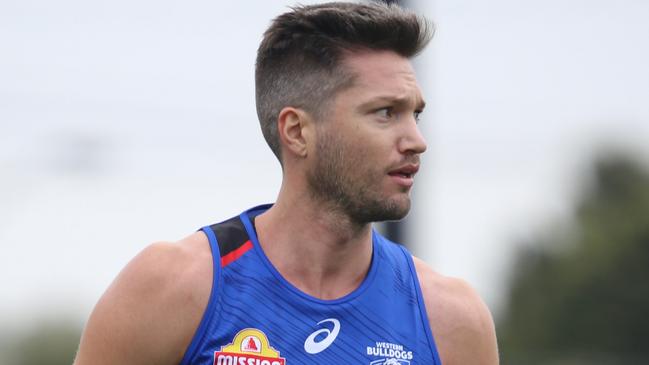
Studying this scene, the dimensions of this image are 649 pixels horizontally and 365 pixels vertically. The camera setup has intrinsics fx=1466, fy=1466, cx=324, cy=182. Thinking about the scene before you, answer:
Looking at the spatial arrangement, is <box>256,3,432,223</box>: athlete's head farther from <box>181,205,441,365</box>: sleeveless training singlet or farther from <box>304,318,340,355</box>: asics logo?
<box>304,318,340,355</box>: asics logo

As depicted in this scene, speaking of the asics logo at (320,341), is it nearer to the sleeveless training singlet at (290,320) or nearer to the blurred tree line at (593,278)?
the sleeveless training singlet at (290,320)

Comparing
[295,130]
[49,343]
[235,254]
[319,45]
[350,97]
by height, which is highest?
[319,45]

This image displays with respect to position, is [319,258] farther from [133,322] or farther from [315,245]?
[133,322]

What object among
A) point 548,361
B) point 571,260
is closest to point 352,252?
point 548,361

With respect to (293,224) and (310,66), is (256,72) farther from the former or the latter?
(293,224)

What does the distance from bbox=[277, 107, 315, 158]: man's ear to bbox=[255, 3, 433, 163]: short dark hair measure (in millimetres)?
28

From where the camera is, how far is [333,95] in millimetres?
5707

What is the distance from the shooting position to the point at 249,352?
5445mm

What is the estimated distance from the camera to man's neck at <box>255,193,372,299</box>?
5738 millimetres

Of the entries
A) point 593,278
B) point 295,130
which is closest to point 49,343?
point 593,278

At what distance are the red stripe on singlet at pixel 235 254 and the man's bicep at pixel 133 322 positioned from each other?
24 cm

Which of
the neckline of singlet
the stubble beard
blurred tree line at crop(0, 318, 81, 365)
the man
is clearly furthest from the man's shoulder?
blurred tree line at crop(0, 318, 81, 365)

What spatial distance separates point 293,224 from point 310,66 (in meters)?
0.63

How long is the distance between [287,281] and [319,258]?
0.19 meters
